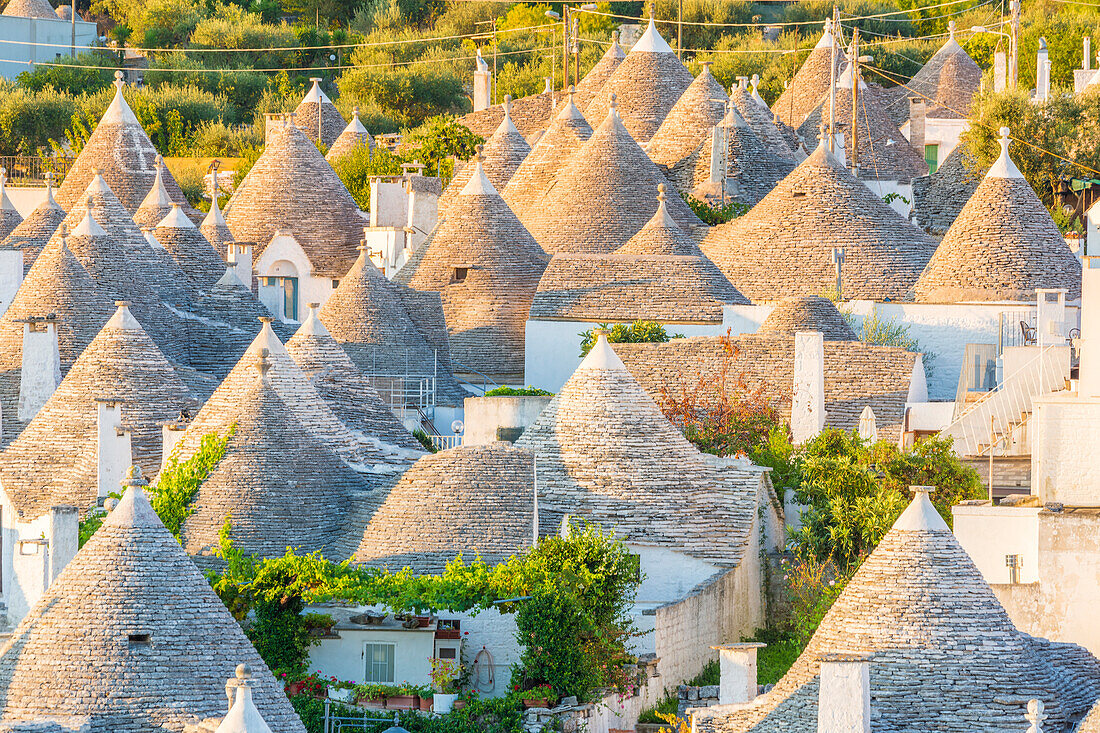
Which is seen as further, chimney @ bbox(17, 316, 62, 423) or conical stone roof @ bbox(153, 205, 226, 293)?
conical stone roof @ bbox(153, 205, 226, 293)

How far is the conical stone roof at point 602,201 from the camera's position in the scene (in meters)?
49.1

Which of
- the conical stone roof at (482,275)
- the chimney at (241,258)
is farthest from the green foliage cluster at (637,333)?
the chimney at (241,258)

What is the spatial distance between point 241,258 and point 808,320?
14150 millimetres

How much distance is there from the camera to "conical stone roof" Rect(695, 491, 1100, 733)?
21031 mm

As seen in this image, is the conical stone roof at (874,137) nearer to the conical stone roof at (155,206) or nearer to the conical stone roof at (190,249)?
the conical stone roof at (155,206)

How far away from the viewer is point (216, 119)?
77750 millimetres

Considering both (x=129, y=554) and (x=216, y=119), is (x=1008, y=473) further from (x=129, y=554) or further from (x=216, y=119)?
(x=216, y=119)

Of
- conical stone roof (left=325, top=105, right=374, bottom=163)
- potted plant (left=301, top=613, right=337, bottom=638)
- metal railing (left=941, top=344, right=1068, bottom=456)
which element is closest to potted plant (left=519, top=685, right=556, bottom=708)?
potted plant (left=301, top=613, right=337, bottom=638)

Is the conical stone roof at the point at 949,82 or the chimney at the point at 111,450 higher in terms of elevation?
the conical stone roof at the point at 949,82

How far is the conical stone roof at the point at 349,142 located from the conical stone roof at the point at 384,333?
19.3 m

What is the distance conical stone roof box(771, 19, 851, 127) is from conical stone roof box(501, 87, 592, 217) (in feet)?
31.8

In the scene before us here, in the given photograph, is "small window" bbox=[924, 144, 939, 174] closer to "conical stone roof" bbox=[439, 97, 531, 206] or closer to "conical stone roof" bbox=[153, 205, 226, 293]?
"conical stone roof" bbox=[439, 97, 531, 206]

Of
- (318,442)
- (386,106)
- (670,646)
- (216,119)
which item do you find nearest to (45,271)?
(318,442)

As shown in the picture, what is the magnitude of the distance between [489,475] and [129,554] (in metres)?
8.04
